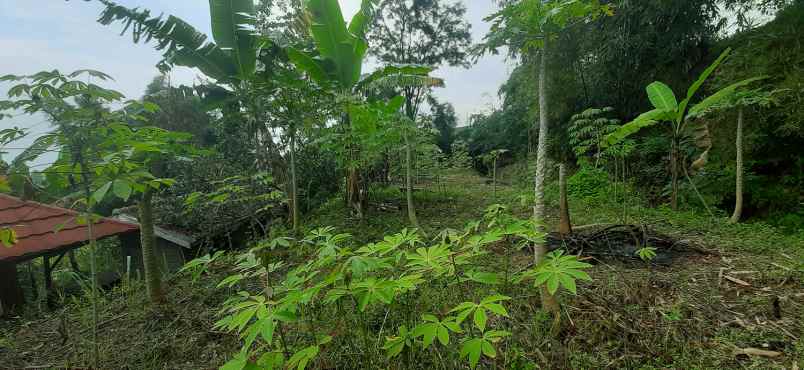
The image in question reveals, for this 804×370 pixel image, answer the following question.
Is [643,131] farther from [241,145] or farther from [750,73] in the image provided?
[241,145]

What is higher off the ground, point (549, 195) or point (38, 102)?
point (38, 102)

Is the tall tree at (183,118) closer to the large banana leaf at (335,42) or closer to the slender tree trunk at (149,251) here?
the large banana leaf at (335,42)

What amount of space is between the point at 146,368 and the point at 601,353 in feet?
8.21

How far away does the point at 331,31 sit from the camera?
3391 millimetres

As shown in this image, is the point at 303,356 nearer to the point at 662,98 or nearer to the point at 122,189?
the point at 122,189

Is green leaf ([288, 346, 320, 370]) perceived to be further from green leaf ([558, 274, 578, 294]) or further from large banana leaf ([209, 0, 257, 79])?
large banana leaf ([209, 0, 257, 79])

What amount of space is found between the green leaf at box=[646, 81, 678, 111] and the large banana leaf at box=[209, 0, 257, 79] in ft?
12.8

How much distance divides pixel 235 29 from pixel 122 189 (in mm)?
2761

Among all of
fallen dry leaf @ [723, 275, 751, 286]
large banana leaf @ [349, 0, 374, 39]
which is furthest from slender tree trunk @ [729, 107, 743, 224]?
large banana leaf @ [349, 0, 374, 39]

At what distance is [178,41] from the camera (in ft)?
11.0

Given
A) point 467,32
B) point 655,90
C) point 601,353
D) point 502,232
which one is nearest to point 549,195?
point 655,90

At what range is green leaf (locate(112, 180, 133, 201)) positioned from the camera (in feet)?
4.21

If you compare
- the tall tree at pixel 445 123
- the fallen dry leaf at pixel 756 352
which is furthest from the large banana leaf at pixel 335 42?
the tall tree at pixel 445 123

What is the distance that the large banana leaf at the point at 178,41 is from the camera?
10.3ft
